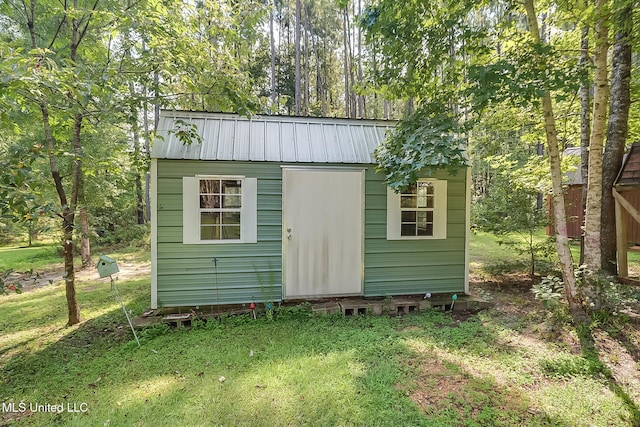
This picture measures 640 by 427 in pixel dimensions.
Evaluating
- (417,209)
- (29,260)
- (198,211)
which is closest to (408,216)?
(417,209)

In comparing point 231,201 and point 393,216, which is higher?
point 231,201

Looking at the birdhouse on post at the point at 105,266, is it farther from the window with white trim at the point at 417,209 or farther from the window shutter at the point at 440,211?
the window shutter at the point at 440,211

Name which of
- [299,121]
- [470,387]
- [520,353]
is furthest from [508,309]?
[299,121]

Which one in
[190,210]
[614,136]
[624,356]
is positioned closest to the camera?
[624,356]

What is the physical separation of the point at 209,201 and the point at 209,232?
45 centimetres

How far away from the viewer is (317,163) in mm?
4500

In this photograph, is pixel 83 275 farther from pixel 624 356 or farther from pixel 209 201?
pixel 624 356

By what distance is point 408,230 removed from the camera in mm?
4863

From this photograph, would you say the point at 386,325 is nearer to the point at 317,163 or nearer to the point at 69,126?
the point at 317,163

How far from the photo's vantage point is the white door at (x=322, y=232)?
450 cm

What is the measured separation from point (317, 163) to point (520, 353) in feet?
11.3

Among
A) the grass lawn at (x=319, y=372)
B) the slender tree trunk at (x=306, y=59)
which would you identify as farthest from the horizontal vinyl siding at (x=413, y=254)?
the slender tree trunk at (x=306, y=59)

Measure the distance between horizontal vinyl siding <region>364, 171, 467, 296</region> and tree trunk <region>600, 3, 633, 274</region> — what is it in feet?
7.62

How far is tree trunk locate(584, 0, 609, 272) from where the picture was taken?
349 cm
